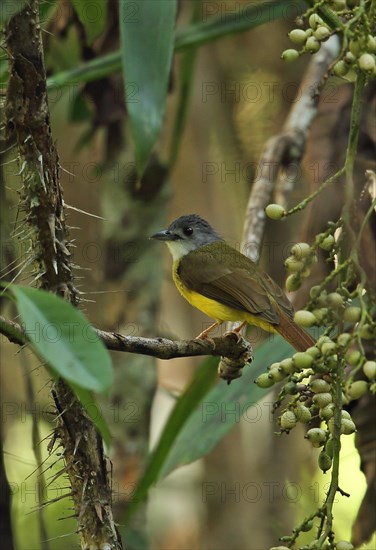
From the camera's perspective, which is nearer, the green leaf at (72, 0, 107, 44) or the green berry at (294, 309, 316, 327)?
the green berry at (294, 309, 316, 327)

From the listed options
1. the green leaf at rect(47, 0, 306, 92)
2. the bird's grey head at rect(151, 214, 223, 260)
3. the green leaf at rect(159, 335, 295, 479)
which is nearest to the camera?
the green leaf at rect(159, 335, 295, 479)

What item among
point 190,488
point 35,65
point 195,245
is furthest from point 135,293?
point 35,65

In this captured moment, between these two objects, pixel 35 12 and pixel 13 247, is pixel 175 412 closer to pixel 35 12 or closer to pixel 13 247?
pixel 13 247

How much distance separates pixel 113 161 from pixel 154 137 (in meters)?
1.75

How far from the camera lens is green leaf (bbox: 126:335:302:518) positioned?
259 cm

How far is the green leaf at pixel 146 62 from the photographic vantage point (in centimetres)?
192

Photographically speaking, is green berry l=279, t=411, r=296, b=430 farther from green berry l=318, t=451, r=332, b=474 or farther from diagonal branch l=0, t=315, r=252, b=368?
diagonal branch l=0, t=315, r=252, b=368

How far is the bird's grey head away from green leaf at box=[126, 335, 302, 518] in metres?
0.55

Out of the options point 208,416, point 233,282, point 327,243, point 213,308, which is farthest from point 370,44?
point 208,416

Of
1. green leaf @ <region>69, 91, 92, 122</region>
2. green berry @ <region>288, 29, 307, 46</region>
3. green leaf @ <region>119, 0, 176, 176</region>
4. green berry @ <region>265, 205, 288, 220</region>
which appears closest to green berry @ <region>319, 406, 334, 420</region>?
green berry @ <region>265, 205, 288, 220</region>

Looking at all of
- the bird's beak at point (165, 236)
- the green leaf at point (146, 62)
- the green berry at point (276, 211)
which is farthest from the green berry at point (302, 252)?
the bird's beak at point (165, 236)

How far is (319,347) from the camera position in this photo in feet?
3.98

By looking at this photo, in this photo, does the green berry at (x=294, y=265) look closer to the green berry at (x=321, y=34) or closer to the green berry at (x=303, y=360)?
the green berry at (x=303, y=360)

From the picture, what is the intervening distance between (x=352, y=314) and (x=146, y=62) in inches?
37.7
